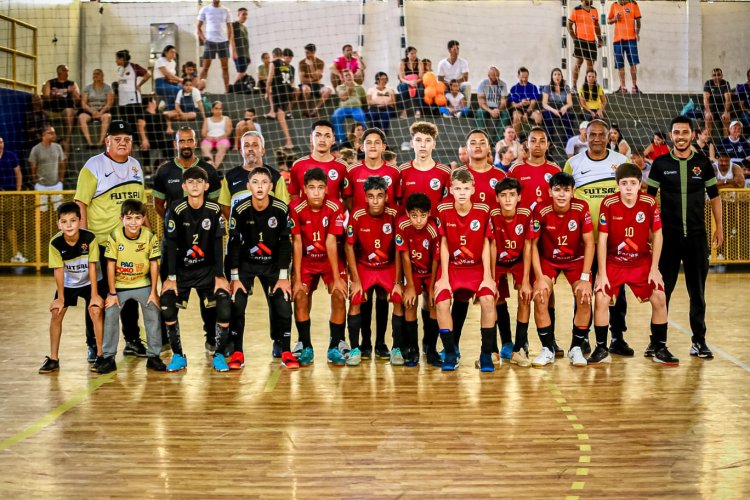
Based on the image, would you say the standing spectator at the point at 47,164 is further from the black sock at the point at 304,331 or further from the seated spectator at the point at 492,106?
the black sock at the point at 304,331

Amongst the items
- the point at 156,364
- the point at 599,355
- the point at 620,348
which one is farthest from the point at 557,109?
the point at 156,364

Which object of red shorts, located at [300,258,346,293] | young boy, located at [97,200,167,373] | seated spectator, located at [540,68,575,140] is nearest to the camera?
young boy, located at [97,200,167,373]

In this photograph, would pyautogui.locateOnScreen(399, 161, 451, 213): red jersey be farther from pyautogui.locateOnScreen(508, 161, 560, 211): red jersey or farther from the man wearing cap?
the man wearing cap

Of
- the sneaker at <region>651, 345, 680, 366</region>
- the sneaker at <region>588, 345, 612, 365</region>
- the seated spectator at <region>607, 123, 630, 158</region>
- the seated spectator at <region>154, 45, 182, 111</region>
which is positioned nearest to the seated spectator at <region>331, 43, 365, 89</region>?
the seated spectator at <region>154, 45, 182, 111</region>

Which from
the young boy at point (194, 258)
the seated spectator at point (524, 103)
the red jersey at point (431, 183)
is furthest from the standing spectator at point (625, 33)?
the young boy at point (194, 258)

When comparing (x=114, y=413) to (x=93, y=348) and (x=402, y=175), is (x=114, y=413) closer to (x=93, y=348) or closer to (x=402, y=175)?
(x=93, y=348)

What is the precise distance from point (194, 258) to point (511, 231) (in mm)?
2527

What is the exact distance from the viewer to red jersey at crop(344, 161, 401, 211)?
7.28 meters

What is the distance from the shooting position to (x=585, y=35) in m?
17.2

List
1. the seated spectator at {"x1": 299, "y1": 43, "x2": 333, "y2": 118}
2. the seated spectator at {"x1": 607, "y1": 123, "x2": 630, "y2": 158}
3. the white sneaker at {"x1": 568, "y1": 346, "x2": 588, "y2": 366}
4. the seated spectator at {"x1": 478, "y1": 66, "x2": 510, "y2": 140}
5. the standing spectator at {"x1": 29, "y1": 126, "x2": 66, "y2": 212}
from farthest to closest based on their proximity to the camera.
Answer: the seated spectator at {"x1": 299, "y1": 43, "x2": 333, "y2": 118}, the seated spectator at {"x1": 478, "y1": 66, "x2": 510, "y2": 140}, the standing spectator at {"x1": 29, "y1": 126, "x2": 66, "y2": 212}, the seated spectator at {"x1": 607, "y1": 123, "x2": 630, "y2": 158}, the white sneaker at {"x1": 568, "y1": 346, "x2": 588, "y2": 366}

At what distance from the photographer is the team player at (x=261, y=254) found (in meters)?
6.95

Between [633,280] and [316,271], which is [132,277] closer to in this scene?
[316,271]

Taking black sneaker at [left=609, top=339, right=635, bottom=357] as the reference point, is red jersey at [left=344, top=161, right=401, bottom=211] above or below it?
above

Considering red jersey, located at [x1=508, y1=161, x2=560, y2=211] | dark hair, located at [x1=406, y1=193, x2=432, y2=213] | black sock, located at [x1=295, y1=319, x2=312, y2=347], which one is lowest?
black sock, located at [x1=295, y1=319, x2=312, y2=347]
